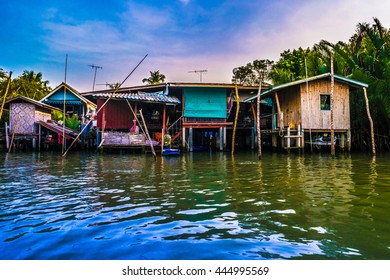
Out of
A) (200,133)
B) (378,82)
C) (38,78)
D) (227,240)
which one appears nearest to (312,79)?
(378,82)

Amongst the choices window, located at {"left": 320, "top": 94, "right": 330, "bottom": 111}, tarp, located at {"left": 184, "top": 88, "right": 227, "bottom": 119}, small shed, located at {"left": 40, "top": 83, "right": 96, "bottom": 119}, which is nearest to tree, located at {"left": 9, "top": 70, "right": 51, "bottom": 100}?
small shed, located at {"left": 40, "top": 83, "right": 96, "bottom": 119}

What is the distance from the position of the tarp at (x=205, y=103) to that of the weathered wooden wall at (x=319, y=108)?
5618 millimetres

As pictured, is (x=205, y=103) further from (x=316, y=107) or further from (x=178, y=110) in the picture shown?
(x=316, y=107)

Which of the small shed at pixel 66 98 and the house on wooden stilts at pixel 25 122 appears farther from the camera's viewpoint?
the small shed at pixel 66 98

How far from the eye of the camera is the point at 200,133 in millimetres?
27359

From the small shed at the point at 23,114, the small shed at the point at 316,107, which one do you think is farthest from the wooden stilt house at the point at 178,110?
the small shed at the point at 23,114

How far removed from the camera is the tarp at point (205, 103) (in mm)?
20906

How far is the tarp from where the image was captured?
2091 cm

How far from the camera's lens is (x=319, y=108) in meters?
18.2

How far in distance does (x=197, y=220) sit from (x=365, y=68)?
20129 mm

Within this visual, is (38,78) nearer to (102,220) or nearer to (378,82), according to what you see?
(378,82)

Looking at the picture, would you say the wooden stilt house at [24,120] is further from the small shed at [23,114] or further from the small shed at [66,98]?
the small shed at [66,98]
